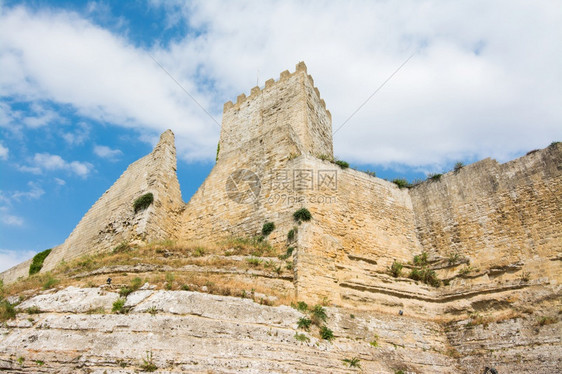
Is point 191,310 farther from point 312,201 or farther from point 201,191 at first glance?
point 201,191

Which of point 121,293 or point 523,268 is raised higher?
point 523,268

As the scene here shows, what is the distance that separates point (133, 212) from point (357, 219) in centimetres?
924

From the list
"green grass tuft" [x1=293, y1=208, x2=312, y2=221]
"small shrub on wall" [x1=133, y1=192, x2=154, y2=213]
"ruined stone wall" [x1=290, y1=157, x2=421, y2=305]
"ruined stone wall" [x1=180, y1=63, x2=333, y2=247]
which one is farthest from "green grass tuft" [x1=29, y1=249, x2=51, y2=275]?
"ruined stone wall" [x1=290, y1=157, x2=421, y2=305]

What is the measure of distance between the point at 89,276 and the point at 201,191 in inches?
298

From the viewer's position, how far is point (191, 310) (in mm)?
10156

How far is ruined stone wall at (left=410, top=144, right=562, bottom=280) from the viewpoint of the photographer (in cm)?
1431

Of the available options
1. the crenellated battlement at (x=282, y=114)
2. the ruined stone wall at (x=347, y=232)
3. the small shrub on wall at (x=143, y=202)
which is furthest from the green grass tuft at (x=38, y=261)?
the ruined stone wall at (x=347, y=232)

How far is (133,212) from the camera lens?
1839 cm

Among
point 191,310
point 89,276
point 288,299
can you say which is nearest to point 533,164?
point 288,299

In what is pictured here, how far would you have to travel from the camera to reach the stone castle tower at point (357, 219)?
14.0m

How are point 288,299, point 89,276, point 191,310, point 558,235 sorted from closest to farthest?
point 191,310 → point 288,299 → point 89,276 → point 558,235

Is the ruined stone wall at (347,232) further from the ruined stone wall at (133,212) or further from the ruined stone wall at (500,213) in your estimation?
the ruined stone wall at (133,212)

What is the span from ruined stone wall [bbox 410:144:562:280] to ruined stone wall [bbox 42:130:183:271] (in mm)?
10658

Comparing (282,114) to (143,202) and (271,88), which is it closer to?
(271,88)
